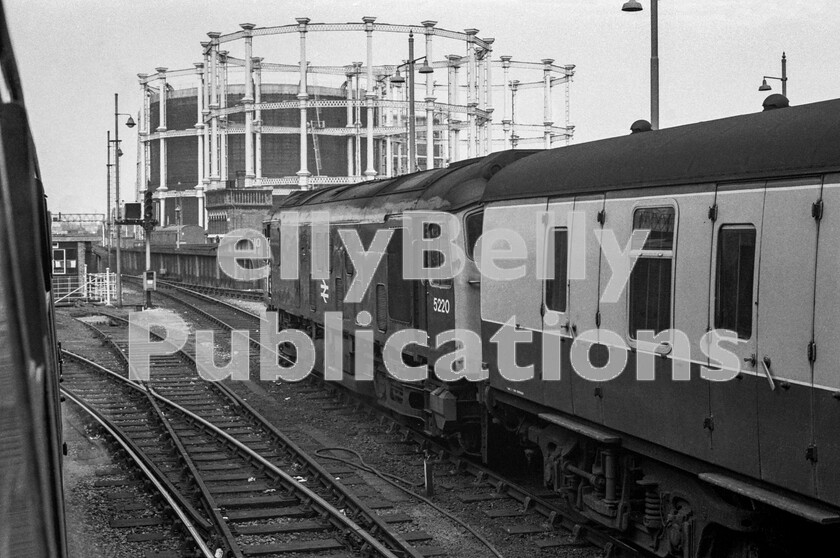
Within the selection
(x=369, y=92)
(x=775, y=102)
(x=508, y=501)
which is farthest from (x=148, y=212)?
(x=369, y=92)

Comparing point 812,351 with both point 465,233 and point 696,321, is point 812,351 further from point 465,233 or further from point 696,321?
point 465,233

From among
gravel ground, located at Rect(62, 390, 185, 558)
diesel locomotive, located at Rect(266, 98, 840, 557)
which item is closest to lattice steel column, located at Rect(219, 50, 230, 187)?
gravel ground, located at Rect(62, 390, 185, 558)

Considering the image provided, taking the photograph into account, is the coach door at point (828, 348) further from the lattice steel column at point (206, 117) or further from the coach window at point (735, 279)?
the lattice steel column at point (206, 117)

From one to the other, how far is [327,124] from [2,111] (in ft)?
296

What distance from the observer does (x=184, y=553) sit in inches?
377

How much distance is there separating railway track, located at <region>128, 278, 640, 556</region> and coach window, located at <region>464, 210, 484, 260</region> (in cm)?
263

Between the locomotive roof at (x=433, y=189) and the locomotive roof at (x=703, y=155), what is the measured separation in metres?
1.72

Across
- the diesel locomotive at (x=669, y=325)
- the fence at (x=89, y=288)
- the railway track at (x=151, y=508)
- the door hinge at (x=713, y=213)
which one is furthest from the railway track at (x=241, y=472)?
the fence at (x=89, y=288)

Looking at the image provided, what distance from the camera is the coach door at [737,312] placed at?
6.25m

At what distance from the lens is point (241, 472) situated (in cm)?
1287

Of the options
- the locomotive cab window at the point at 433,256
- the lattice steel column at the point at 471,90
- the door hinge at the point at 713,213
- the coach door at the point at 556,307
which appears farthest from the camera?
the lattice steel column at the point at 471,90

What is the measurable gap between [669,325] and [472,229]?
4790 mm

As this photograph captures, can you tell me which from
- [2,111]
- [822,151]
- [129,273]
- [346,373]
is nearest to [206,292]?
[129,273]

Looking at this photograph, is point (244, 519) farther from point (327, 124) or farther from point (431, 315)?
point (327, 124)
